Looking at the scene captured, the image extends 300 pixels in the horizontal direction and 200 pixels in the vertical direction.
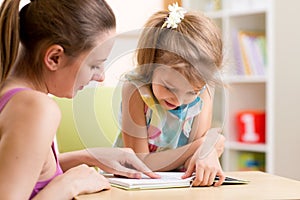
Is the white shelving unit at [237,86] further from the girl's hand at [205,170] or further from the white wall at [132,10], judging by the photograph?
the girl's hand at [205,170]

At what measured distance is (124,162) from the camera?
128 centimetres

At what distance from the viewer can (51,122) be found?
106 centimetres

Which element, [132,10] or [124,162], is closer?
[124,162]

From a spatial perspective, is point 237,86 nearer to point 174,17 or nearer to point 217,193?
point 174,17

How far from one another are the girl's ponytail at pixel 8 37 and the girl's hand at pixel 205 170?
1.46 feet

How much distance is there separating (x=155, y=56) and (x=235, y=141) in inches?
78.1

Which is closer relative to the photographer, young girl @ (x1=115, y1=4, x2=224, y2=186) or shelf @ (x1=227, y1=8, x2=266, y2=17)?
young girl @ (x1=115, y1=4, x2=224, y2=186)

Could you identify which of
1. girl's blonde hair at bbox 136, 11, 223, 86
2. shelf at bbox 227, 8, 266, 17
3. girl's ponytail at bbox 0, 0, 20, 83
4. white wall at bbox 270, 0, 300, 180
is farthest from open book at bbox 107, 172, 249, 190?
shelf at bbox 227, 8, 266, 17

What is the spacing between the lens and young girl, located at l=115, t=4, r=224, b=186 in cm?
127

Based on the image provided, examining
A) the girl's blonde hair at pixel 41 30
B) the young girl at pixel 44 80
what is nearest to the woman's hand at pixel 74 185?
the young girl at pixel 44 80

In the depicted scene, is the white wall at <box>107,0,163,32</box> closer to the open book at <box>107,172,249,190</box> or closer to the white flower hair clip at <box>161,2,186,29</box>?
the white flower hair clip at <box>161,2,186,29</box>

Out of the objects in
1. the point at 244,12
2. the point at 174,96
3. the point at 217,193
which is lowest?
the point at 217,193

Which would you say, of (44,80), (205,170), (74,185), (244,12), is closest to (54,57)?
(44,80)

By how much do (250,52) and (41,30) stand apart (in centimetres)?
212
